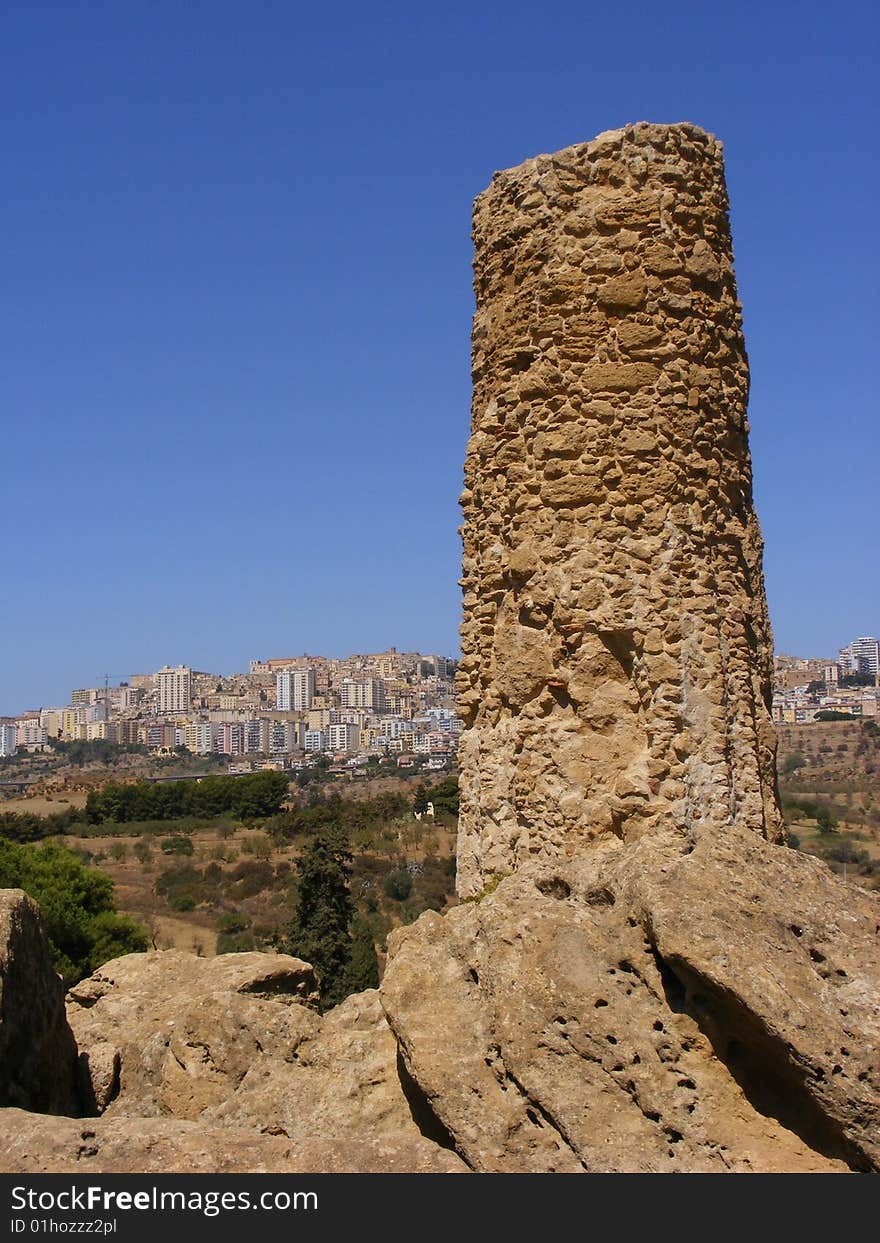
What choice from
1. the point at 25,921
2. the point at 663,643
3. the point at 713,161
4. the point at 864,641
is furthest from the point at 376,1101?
the point at 864,641

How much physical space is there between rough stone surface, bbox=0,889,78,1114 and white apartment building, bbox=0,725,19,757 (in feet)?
570

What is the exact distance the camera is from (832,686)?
109 metres

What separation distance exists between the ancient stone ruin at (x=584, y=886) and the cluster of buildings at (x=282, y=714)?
8002 cm

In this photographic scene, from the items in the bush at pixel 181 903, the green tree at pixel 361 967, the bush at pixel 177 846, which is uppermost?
the green tree at pixel 361 967

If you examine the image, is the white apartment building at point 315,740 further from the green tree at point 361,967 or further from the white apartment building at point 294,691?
the green tree at point 361,967

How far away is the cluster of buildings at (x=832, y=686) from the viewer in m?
86.6

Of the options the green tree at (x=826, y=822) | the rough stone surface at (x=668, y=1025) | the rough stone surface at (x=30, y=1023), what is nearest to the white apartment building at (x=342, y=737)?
the green tree at (x=826, y=822)

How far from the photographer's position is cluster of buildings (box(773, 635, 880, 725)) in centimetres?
8656

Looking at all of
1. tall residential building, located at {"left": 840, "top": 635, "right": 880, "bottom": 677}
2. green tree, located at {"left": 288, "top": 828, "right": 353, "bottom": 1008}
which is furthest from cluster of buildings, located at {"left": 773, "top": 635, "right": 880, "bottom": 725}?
green tree, located at {"left": 288, "top": 828, "right": 353, "bottom": 1008}

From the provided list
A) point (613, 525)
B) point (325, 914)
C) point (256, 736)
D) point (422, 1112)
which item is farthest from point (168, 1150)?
point (256, 736)

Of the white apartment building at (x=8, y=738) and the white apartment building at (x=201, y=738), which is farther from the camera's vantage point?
the white apartment building at (x=8, y=738)

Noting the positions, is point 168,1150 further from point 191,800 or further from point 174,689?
point 174,689

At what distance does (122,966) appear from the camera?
7.45 m
